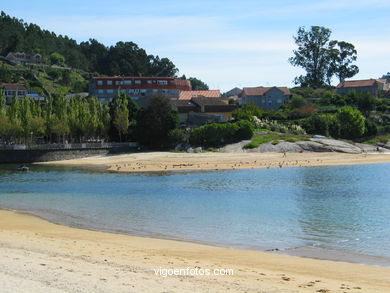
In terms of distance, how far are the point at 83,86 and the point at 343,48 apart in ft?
240

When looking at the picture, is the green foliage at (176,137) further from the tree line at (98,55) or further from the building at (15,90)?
the tree line at (98,55)

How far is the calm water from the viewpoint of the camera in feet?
80.0

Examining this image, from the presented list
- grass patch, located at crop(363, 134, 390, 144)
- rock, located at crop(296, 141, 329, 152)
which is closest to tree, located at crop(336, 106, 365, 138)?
grass patch, located at crop(363, 134, 390, 144)

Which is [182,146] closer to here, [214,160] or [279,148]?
[214,160]

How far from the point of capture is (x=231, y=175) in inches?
2168

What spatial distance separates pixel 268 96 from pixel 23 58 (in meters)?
93.8

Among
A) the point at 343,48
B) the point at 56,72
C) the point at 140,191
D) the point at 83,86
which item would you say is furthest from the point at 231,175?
the point at 56,72

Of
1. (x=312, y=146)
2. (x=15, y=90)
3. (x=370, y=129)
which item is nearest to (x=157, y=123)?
(x=312, y=146)

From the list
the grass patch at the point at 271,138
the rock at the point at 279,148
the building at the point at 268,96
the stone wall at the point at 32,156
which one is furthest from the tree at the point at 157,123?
the building at the point at 268,96

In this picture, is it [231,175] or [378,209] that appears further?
[231,175]

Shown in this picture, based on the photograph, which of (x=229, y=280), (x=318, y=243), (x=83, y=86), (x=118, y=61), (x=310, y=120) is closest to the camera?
(x=229, y=280)

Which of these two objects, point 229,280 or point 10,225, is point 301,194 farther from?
point 229,280

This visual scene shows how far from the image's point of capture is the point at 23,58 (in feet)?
→ 578

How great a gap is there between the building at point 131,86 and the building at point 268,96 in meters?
16.9
